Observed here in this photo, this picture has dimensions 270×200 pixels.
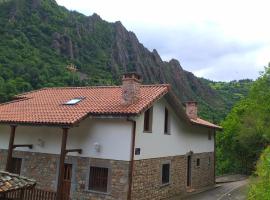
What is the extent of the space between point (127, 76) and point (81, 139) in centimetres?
322

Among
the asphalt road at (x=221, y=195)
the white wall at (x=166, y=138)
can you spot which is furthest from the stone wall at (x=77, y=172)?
the asphalt road at (x=221, y=195)

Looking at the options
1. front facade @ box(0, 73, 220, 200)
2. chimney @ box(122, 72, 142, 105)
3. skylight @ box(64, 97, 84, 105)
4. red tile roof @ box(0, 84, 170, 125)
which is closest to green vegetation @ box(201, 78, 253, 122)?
front facade @ box(0, 73, 220, 200)

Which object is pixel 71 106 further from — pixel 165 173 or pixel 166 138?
pixel 165 173

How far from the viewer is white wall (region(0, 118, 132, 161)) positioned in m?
12.5

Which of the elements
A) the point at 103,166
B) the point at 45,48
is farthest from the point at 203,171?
the point at 45,48

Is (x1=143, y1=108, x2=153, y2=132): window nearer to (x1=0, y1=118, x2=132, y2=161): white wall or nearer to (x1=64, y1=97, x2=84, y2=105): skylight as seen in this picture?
(x1=0, y1=118, x2=132, y2=161): white wall

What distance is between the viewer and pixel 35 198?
40.5 feet

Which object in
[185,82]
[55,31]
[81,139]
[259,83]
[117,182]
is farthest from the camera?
[185,82]

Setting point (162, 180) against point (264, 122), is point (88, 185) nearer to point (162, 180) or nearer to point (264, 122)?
point (162, 180)

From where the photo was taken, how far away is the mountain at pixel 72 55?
149ft

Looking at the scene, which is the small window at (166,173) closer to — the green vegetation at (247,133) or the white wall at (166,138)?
the white wall at (166,138)

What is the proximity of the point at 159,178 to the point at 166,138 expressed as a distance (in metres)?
2.01

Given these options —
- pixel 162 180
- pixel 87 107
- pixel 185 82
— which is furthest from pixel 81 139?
pixel 185 82

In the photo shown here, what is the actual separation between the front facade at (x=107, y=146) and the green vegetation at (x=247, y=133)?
502 inches
